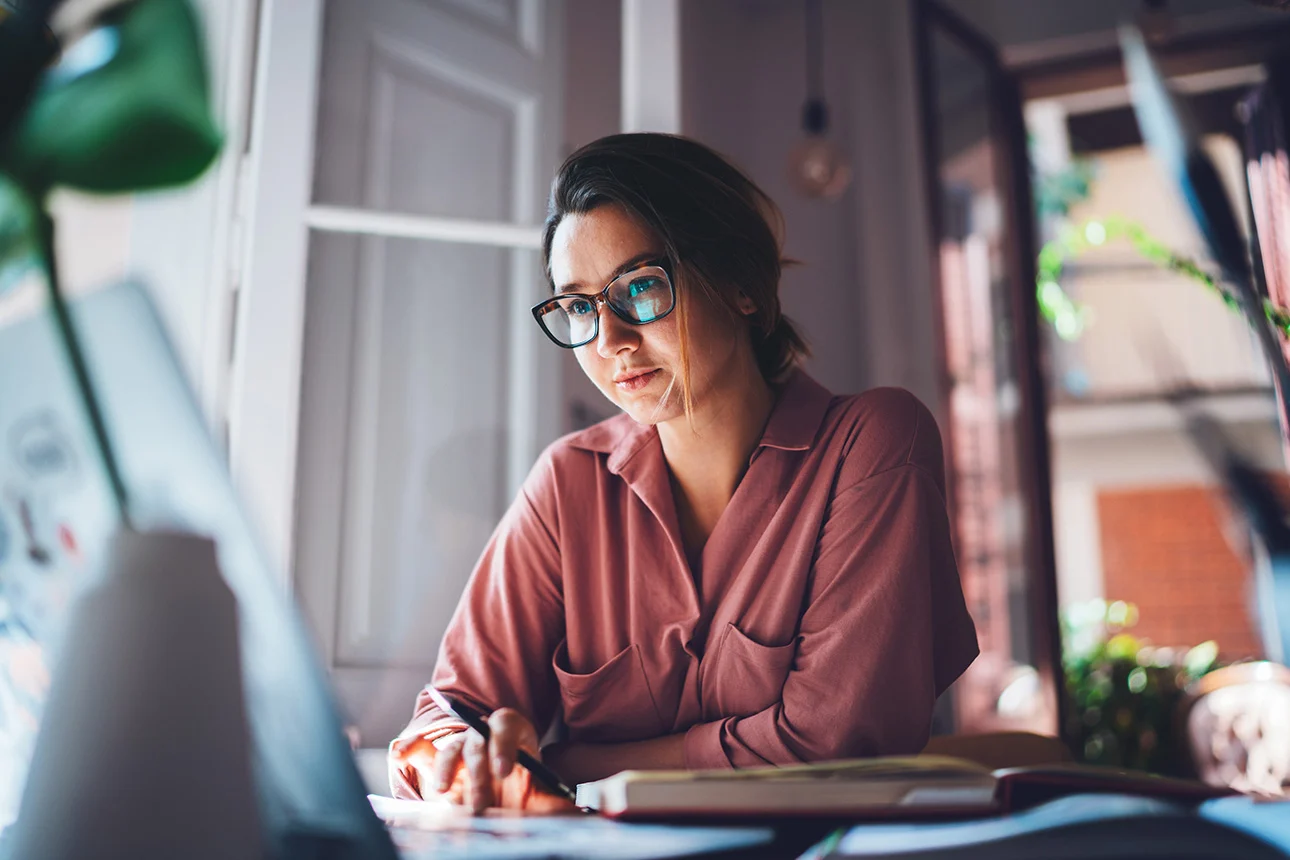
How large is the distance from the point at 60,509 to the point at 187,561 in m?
0.07

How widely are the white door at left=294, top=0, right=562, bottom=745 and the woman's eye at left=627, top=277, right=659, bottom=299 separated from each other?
586mm

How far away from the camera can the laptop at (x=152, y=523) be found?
43cm

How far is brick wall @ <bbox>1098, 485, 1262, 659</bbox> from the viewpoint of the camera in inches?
275

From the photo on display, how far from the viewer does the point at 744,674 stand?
1002mm

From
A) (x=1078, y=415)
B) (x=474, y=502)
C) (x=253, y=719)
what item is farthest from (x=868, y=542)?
(x=1078, y=415)

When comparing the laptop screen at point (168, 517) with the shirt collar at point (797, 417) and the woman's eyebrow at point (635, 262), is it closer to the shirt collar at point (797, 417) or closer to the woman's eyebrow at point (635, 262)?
the woman's eyebrow at point (635, 262)

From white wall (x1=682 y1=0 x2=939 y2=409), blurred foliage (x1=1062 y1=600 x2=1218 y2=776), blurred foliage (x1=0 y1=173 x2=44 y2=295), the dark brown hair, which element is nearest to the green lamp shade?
blurred foliage (x1=0 y1=173 x2=44 y2=295)

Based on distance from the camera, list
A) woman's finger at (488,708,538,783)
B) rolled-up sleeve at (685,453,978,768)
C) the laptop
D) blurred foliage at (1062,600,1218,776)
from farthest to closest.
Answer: blurred foliage at (1062,600,1218,776) → rolled-up sleeve at (685,453,978,768) → woman's finger at (488,708,538,783) → the laptop

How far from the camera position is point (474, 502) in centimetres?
160

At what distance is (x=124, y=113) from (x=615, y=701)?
0.77 m

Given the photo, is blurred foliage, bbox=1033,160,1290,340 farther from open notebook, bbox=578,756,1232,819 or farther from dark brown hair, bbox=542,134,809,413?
open notebook, bbox=578,756,1232,819

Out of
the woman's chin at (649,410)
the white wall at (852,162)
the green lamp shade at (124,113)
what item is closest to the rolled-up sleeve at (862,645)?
the woman's chin at (649,410)

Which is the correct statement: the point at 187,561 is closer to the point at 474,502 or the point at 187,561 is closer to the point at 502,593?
the point at 502,593

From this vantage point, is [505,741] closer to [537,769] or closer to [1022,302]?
[537,769]
